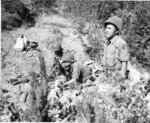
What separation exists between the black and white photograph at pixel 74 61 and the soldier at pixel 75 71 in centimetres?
2

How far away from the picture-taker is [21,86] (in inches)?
206

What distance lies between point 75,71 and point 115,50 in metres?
0.98

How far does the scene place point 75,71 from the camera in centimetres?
488

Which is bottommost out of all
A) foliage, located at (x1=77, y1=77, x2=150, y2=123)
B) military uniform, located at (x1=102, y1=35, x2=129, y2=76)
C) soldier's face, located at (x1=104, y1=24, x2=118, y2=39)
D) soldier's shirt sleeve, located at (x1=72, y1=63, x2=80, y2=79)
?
foliage, located at (x1=77, y1=77, x2=150, y2=123)

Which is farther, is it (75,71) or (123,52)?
(75,71)

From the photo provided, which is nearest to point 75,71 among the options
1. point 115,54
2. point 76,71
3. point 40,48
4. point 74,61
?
point 76,71

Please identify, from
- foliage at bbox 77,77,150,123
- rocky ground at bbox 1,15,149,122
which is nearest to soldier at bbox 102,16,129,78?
rocky ground at bbox 1,15,149,122

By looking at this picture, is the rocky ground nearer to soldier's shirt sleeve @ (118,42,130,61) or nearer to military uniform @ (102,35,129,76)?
military uniform @ (102,35,129,76)

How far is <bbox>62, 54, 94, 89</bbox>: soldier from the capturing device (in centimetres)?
488

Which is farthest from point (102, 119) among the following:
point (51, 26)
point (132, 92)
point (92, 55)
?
point (51, 26)

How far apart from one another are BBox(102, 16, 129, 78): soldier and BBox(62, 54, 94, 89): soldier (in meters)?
0.67

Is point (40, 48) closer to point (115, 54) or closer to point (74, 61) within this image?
point (74, 61)

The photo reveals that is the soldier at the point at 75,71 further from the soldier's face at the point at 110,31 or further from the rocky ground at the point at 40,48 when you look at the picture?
the soldier's face at the point at 110,31

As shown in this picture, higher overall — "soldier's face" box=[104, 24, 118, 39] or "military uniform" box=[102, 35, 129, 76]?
"soldier's face" box=[104, 24, 118, 39]
